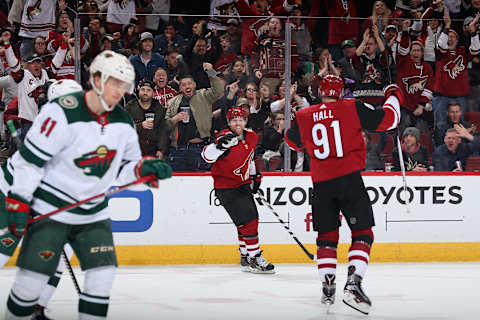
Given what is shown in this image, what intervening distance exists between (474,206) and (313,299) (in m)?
2.74

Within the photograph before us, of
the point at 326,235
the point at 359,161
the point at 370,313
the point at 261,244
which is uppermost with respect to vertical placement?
the point at 359,161

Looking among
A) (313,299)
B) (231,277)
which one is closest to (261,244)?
(231,277)

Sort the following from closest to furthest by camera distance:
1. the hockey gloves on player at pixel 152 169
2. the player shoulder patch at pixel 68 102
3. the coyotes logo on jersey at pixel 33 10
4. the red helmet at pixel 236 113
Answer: the player shoulder patch at pixel 68 102 < the hockey gloves on player at pixel 152 169 < the red helmet at pixel 236 113 < the coyotes logo on jersey at pixel 33 10

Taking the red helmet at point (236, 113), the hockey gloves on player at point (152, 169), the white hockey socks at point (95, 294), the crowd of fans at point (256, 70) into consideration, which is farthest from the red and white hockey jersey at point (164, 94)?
the white hockey socks at point (95, 294)

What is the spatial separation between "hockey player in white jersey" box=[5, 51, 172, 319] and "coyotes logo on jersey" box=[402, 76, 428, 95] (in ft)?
15.3

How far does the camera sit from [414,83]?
764cm

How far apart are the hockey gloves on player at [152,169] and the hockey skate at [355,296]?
66.4 inches

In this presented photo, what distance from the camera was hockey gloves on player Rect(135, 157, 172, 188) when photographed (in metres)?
3.46

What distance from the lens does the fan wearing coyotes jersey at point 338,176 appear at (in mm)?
4820

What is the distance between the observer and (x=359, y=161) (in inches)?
194

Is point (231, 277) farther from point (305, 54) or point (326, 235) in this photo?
point (305, 54)

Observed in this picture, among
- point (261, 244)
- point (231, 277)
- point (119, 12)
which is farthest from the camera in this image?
point (119, 12)

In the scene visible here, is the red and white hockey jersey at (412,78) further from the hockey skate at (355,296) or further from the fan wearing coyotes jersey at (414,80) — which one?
the hockey skate at (355,296)

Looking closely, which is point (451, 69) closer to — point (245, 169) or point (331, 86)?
point (245, 169)
